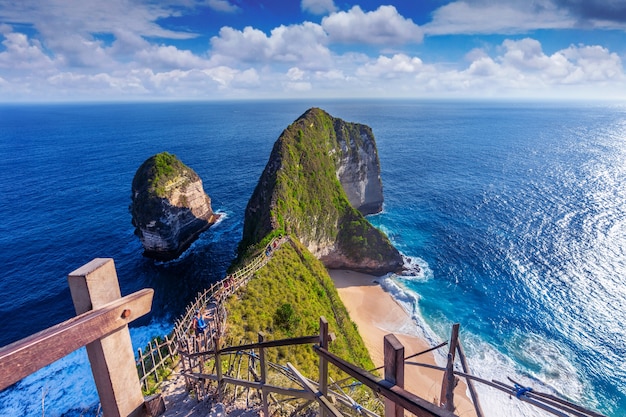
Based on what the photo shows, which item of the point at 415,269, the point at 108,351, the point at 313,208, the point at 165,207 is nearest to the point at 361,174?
the point at 313,208

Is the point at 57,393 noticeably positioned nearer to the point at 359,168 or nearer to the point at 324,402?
the point at 324,402

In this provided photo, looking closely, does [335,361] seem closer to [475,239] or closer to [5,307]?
[5,307]

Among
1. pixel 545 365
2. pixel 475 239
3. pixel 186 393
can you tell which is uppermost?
pixel 186 393

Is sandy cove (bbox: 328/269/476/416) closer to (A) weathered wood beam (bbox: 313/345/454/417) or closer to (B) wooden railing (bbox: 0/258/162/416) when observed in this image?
(A) weathered wood beam (bbox: 313/345/454/417)

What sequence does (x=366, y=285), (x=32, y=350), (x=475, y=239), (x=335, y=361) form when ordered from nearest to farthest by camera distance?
(x=32, y=350) < (x=335, y=361) < (x=366, y=285) < (x=475, y=239)

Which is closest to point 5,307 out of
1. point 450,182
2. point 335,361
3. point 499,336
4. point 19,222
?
point 19,222

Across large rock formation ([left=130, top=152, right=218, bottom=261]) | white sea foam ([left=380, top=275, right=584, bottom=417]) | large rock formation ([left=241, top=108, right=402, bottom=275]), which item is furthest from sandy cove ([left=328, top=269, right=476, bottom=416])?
large rock formation ([left=130, top=152, right=218, bottom=261])

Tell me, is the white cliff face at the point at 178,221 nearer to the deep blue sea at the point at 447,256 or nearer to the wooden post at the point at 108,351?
the deep blue sea at the point at 447,256
